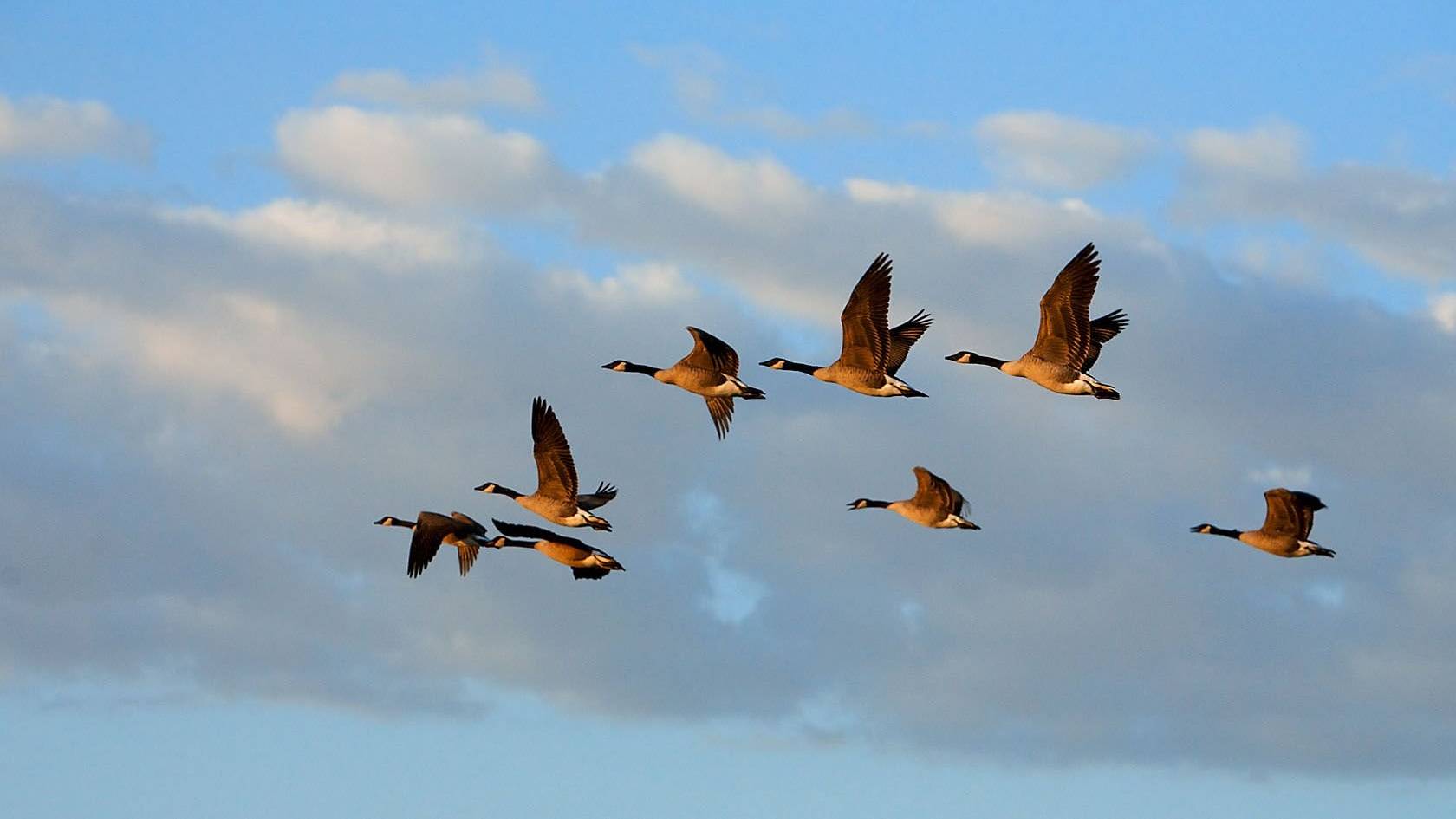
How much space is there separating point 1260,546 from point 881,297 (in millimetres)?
7393

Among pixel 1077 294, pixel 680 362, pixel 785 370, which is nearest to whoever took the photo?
pixel 1077 294

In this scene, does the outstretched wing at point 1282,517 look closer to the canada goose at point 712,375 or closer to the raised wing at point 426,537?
the canada goose at point 712,375

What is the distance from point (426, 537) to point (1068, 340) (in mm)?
10508

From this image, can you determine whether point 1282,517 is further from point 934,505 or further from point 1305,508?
point 934,505

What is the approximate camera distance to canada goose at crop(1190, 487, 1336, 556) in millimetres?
37781

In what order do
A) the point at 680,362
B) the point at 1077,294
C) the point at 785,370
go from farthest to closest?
the point at 785,370 < the point at 680,362 < the point at 1077,294

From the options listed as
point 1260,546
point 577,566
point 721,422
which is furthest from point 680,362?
point 1260,546

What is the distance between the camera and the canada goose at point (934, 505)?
125 ft

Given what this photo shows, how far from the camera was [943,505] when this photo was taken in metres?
38.4

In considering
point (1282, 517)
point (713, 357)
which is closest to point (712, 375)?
point (713, 357)

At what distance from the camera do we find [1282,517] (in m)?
38.2

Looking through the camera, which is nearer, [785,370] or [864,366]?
[864,366]

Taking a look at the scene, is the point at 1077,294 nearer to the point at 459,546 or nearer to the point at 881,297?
the point at 881,297

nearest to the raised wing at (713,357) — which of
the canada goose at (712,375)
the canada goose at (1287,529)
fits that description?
the canada goose at (712,375)
